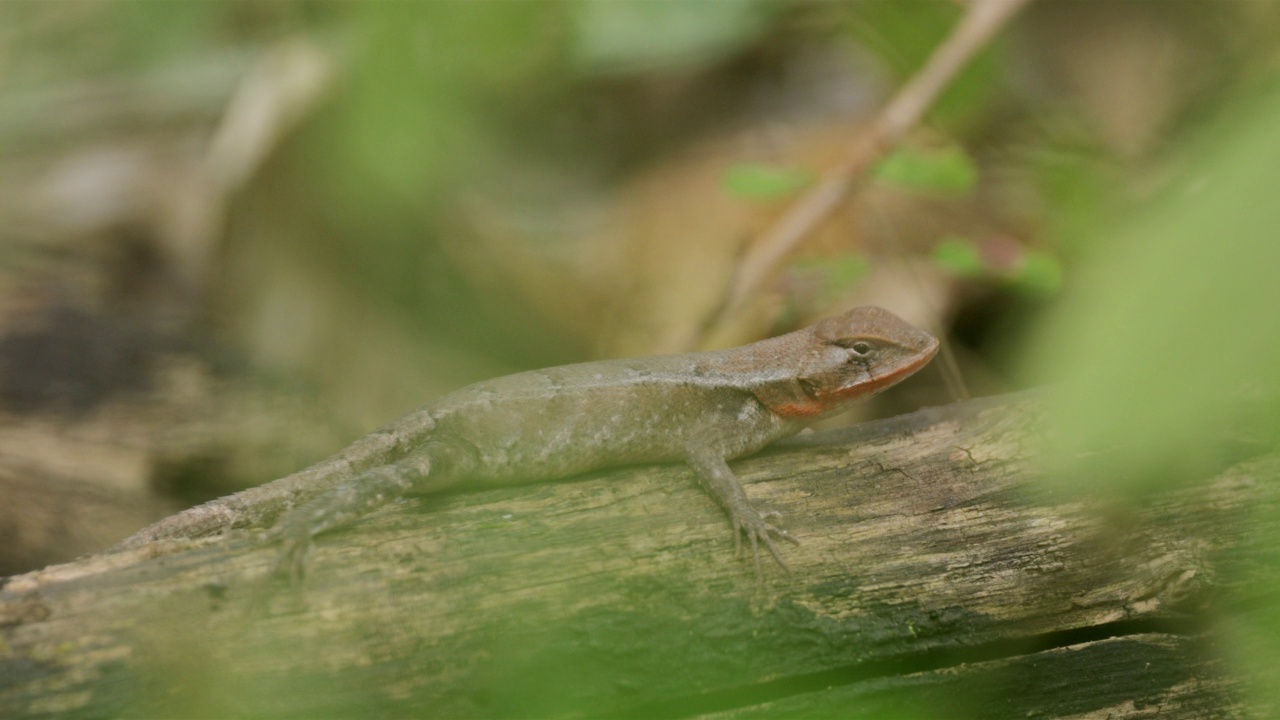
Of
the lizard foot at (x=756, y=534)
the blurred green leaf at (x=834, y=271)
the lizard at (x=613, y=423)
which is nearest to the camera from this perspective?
the lizard foot at (x=756, y=534)

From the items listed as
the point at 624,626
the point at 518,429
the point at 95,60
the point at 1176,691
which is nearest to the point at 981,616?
the point at 1176,691

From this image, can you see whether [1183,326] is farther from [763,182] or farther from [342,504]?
[763,182]

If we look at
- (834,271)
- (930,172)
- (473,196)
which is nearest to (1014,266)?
(930,172)

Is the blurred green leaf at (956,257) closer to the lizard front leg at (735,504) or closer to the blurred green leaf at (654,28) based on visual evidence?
the lizard front leg at (735,504)

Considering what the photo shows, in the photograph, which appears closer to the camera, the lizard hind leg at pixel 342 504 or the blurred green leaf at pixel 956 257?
the lizard hind leg at pixel 342 504

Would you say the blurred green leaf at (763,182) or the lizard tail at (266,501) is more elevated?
the blurred green leaf at (763,182)

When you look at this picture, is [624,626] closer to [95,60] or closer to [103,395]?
[103,395]

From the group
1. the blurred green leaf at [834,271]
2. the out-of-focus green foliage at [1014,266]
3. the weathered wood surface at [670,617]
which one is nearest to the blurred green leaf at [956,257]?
the out-of-focus green foliage at [1014,266]

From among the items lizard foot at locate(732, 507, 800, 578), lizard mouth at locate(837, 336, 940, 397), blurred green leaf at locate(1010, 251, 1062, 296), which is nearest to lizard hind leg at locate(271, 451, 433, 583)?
lizard foot at locate(732, 507, 800, 578)
